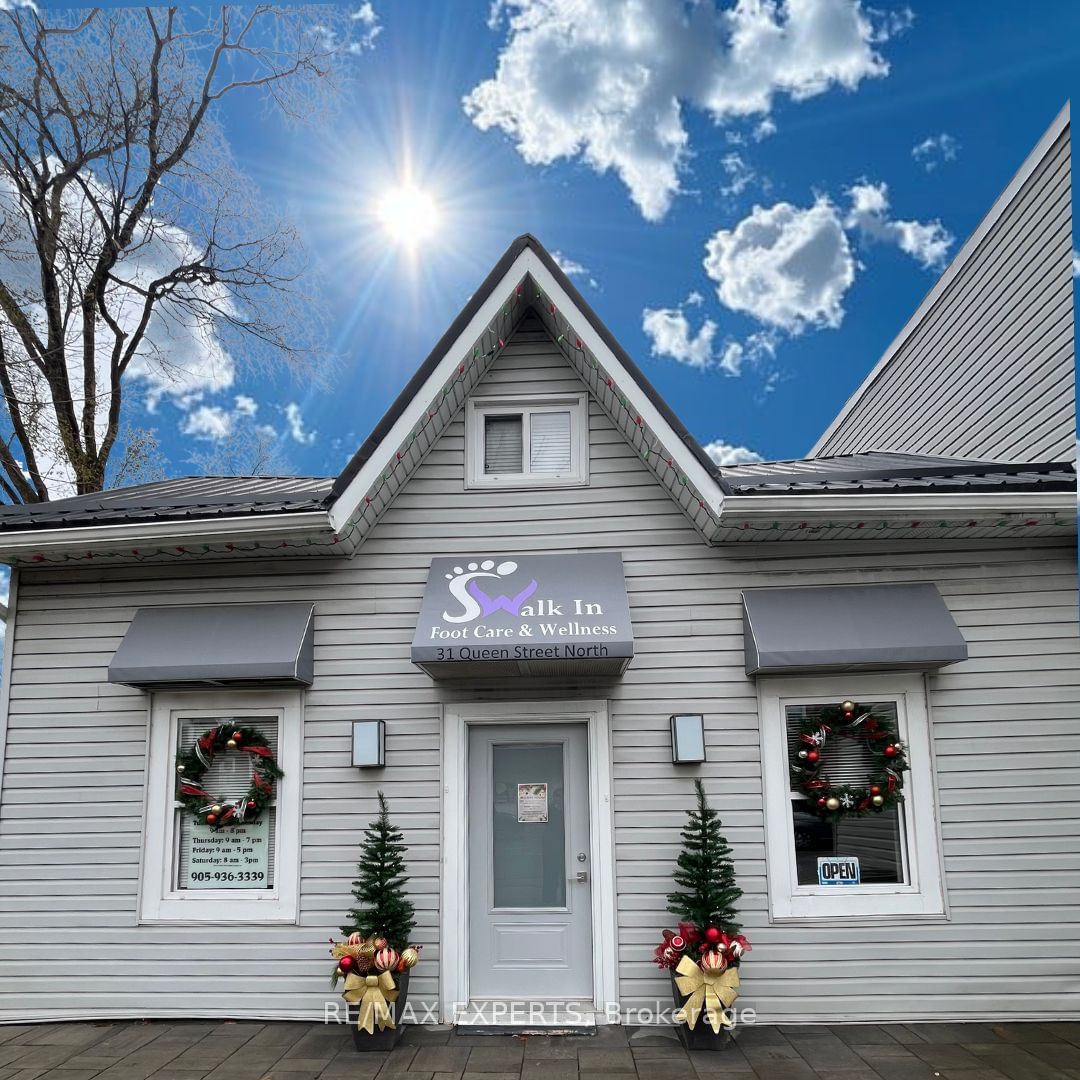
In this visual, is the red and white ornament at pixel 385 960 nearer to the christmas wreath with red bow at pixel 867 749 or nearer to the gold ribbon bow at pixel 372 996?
the gold ribbon bow at pixel 372 996

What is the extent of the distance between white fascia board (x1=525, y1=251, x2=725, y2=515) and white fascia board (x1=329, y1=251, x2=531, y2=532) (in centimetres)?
17

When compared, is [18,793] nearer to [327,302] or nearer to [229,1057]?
[229,1057]

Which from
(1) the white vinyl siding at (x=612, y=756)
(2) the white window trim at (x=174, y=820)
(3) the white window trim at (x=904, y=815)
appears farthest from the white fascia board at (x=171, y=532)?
(3) the white window trim at (x=904, y=815)

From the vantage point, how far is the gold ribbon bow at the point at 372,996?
5.30m

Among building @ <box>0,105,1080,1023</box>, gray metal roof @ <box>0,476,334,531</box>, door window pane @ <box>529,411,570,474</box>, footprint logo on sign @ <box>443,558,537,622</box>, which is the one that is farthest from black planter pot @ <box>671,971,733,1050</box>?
gray metal roof @ <box>0,476,334,531</box>

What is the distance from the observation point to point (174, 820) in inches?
245

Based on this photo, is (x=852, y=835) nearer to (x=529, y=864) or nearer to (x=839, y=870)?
(x=839, y=870)

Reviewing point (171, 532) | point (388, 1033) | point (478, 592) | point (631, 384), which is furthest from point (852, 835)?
point (171, 532)

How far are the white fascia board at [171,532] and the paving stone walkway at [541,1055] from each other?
3.31 metres

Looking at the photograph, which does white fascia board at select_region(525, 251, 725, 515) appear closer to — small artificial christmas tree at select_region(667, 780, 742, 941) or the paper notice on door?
small artificial christmas tree at select_region(667, 780, 742, 941)

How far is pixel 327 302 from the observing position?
15.9 meters

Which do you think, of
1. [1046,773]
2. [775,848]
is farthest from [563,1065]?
[1046,773]

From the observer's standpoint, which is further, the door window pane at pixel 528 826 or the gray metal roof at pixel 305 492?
the door window pane at pixel 528 826

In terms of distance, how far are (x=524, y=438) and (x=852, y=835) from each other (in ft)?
12.2
